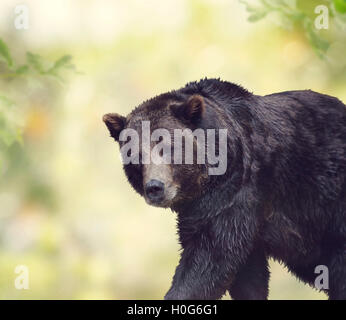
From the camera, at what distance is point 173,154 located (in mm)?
4430

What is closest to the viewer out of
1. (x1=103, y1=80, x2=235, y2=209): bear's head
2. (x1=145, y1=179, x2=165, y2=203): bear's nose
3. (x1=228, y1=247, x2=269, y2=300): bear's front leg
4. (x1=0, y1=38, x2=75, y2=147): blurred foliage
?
(x1=145, y1=179, x2=165, y2=203): bear's nose

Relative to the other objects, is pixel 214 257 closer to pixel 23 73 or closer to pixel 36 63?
pixel 23 73

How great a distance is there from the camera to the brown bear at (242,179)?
4.45 metres

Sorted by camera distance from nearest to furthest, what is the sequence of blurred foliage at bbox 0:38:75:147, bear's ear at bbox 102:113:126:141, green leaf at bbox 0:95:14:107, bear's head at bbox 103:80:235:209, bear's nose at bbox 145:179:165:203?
bear's nose at bbox 145:179:165:203
bear's head at bbox 103:80:235:209
bear's ear at bbox 102:113:126:141
green leaf at bbox 0:95:14:107
blurred foliage at bbox 0:38:75:147

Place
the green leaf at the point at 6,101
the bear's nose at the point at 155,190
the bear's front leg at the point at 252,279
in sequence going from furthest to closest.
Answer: the bear's front leg at the point at 252,279 → the green leaf at the point at 6,101 → the bear's nose at the point at 155,190

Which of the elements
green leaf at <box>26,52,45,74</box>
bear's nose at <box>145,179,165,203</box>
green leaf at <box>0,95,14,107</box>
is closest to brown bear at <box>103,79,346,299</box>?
bear's nose at <box>145,179,165,203</box>

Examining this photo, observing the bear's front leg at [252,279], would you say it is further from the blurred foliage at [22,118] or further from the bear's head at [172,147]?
the blurred foliage at [22,118]

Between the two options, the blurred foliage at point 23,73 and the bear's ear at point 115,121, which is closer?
the bear's ear at point 115,121

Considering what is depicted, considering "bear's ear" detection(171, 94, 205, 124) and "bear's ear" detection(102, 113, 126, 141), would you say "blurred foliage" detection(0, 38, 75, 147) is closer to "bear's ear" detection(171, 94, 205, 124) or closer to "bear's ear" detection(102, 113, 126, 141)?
"bear's ear" detection(102, 113, 126, 141)

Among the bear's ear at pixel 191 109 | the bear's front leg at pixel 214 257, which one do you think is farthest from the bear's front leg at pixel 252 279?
the bear's ear at pixel 191 109

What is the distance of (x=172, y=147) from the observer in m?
4.44

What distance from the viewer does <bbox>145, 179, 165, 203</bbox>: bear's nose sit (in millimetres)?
4258
